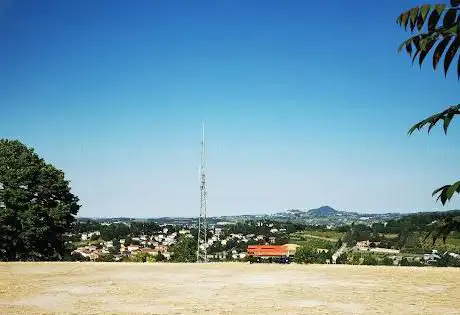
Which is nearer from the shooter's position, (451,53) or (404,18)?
(451,53)

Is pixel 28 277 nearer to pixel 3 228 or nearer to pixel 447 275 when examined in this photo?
pixel 3 228

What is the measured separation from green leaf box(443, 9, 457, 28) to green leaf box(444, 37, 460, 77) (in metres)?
0.09

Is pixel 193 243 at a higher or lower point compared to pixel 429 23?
lower

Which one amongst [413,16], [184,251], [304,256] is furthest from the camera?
[304,256]

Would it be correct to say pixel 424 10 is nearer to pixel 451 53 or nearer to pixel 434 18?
pixel 434 18

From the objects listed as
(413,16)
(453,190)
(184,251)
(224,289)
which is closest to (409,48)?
(413,16)

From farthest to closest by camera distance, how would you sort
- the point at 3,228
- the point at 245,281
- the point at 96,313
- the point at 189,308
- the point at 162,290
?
the point at 3,228
the point at 245,281
the point at 162,290
the point at 189,308
the point at 96,313

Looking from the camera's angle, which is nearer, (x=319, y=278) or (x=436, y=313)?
(x=436, y=313)

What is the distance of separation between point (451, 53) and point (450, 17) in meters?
0.20

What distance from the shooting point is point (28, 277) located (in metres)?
19.8

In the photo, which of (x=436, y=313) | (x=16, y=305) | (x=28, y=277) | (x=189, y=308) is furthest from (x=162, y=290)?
(x=436, y=313)

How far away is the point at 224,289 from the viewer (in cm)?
1684

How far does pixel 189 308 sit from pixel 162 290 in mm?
3768

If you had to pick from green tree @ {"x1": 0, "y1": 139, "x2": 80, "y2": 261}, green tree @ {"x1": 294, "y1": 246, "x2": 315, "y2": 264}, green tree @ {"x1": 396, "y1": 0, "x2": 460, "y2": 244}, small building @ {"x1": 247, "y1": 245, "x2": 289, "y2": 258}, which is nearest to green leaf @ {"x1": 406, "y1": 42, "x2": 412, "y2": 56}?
green tree @ {"x1": 396, "y1": 0, "x2": 460, "y2": 244}
